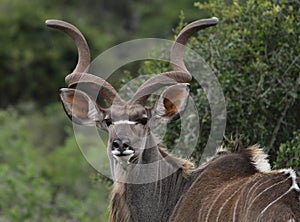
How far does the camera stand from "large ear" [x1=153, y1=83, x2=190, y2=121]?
5164 mm

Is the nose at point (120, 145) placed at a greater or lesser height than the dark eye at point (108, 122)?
lesser

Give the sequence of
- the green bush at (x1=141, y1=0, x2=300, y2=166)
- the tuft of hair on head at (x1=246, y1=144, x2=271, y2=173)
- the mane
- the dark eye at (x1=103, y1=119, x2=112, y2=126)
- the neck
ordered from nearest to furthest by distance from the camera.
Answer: the tuft of hair on head at (x1=246, y1=144, x2=271, y2=173) → the dark eye at (x1=103, y1=119, x2=112, y2=126) → the neck → the mane → the green bush at (x1=141, y1=0, x2=300, y2=166)

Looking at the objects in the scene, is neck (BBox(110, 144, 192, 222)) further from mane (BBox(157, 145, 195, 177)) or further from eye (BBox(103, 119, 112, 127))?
eye (BBox(103, 119, 112, 127))

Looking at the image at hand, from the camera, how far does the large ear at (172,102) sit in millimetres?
5164

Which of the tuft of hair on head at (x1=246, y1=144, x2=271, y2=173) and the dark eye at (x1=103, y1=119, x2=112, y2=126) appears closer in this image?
the tuft of hair on head at (x1=246, y1=144, x2=271, y2=173)

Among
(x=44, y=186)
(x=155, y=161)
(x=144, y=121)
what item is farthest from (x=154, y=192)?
(x=44, y=186)

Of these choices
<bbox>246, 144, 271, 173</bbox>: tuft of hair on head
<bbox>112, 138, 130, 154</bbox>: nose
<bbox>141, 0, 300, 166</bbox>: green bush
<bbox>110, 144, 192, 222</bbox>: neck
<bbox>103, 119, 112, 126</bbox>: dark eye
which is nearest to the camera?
<bbox>112, 138, 130, 154</bbox>: nose

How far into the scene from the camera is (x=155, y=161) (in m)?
5.18

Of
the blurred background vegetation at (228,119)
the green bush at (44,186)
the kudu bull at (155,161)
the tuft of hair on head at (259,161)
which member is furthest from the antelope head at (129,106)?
the green bush at (44,186)

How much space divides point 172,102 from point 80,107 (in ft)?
1.89

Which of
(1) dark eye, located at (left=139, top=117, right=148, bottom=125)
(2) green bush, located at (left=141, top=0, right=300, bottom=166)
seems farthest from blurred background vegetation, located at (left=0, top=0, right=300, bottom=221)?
(1) dark eye, located at (left=139, top=117, right=148, bottom=125)

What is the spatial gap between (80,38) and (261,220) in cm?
189

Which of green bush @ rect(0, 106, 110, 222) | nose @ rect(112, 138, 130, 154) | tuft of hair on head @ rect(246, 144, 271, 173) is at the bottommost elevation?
green bush @ rect(0, 106, 110, 222)

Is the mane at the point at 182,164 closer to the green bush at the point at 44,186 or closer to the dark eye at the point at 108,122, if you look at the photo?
the dark eye at the point at 108,122
